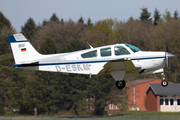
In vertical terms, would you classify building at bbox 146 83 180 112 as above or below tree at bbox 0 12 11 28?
below

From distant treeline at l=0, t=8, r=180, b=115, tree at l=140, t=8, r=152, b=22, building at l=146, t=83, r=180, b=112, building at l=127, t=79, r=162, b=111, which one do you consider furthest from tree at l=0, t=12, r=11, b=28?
building at l=146, t=83, r=180, b=112

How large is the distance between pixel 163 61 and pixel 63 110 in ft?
110

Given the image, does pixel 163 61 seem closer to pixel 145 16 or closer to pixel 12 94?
pixel 12 94

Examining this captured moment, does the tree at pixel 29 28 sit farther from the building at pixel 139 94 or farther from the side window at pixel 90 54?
the side window at pixel 90 54

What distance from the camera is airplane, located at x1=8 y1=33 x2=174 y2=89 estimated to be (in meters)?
14.3

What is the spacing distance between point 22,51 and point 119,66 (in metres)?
5.44

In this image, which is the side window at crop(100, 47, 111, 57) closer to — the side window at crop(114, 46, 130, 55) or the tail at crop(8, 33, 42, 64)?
the side window at crop(114, 46, 130, 55)

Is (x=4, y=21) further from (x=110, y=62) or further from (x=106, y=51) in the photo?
(x=110, y=62)

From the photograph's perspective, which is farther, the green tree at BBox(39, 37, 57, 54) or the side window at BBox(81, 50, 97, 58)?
the green tree at BBox(39, 37, 57, 54)

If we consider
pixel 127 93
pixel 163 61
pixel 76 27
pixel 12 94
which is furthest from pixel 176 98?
pixel 76 27

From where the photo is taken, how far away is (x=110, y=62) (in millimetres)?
13688

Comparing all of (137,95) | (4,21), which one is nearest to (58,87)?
(137,95)

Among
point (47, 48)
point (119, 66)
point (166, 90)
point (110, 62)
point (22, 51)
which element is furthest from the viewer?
point (47, 48)

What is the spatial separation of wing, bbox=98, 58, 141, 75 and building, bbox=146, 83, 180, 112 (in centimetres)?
2716
